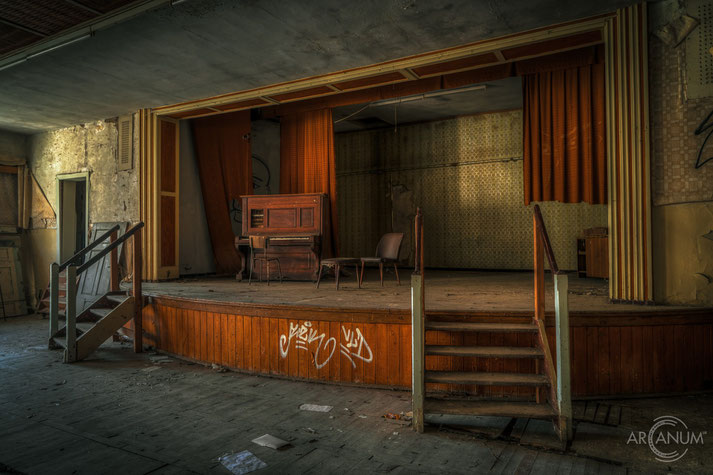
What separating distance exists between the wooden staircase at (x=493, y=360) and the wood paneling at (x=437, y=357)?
0.06 feet

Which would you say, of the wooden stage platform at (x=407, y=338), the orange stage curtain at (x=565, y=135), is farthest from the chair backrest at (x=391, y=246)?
the orange stage curtain at (x=565, y=135)

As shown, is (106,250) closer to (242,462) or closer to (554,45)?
(242,462)

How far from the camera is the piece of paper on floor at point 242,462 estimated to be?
2.61 m

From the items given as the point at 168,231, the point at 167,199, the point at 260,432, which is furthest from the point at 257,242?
the point at 260,432

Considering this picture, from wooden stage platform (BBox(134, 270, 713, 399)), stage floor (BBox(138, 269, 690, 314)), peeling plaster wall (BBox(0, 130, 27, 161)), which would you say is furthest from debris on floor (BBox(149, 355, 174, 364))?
peeling plaster wall (BBox(0, 130, 27, 161))

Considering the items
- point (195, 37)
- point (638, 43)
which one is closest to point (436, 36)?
point (638, 43)

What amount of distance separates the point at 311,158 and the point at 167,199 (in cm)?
251

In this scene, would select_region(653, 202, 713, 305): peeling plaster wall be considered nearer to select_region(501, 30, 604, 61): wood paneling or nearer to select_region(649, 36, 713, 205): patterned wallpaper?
select_region(649, 36, 713, 205): patterned wallpaper

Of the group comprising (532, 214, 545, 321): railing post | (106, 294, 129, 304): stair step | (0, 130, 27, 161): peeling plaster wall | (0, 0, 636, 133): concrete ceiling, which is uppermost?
(0, 0, 636, 133): concrete ceiling

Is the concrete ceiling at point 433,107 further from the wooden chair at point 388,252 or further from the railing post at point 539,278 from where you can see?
the railing post at point 539,278

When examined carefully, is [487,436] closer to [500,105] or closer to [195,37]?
[195,37]

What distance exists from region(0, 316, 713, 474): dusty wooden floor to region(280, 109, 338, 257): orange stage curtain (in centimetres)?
398

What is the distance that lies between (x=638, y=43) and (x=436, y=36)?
1.93m

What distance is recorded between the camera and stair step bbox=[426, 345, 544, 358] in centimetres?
351
